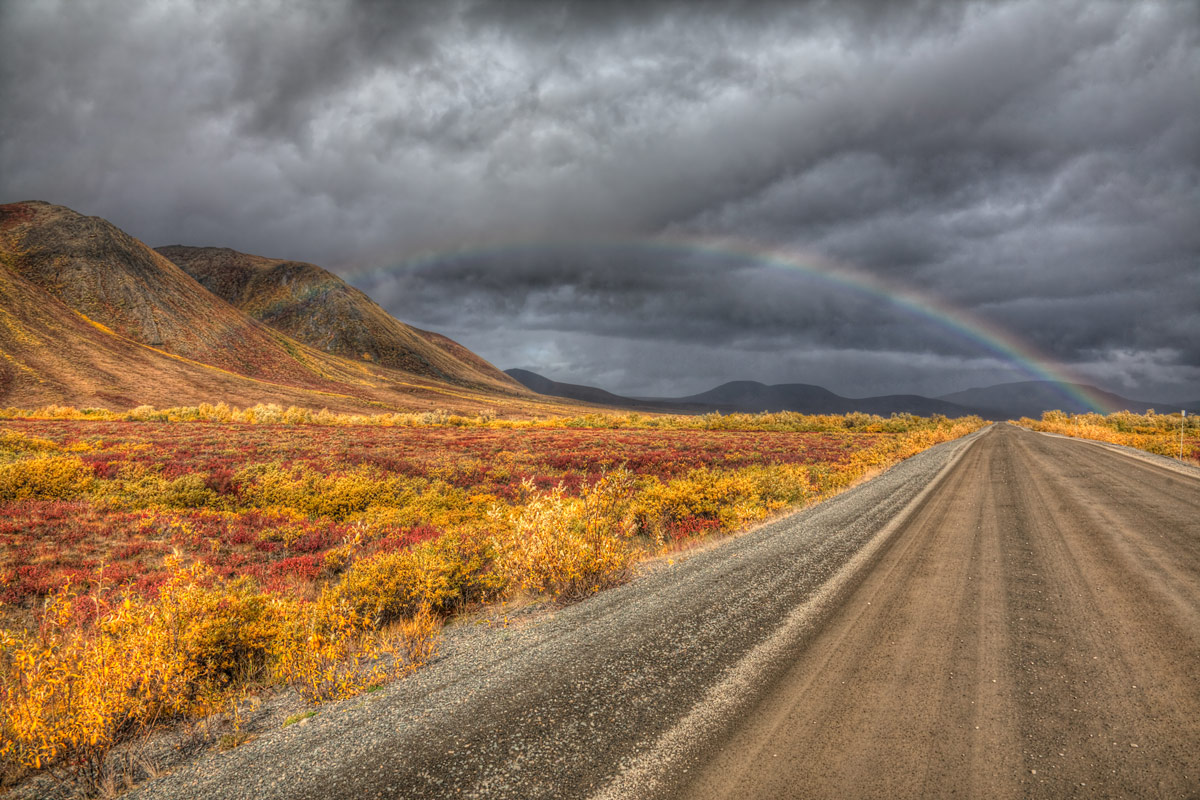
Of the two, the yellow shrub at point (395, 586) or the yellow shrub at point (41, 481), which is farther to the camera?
the yellow shrub at point (41, 481)

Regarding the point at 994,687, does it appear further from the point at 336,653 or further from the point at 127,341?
the point at 127,341

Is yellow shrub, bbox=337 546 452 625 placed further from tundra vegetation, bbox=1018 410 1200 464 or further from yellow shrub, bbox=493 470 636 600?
tundra vegetation, bbox=1018 410 1200 464

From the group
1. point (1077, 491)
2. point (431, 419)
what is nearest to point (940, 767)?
point (1077, 491)

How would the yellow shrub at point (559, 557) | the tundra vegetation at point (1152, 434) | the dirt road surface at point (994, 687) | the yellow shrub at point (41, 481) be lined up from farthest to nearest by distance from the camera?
the tundra vegetation at point (1152, 434) → the yellow shrub at point (41, 481) → the yellow shrub at point (559, 557) → the dirt road surface at point (994, 687)

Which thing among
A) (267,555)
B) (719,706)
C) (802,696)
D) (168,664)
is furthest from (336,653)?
(267,555)

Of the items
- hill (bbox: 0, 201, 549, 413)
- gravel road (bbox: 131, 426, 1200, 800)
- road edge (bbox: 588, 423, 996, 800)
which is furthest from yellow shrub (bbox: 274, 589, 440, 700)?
hill (bbox: 0, 201, 549, 413)

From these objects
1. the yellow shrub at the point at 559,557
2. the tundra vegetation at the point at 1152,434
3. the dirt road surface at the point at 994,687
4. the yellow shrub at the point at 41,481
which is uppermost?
the tundra vegetation at the point at 1152,434

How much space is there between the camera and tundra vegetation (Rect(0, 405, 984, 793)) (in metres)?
4.65

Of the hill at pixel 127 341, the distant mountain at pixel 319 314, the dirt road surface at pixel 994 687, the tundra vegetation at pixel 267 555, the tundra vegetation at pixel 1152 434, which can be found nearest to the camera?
the dirt road surface at pixel 994 687

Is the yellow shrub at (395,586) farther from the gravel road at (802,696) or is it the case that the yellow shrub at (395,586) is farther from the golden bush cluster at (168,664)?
the gravel road at (802,696)

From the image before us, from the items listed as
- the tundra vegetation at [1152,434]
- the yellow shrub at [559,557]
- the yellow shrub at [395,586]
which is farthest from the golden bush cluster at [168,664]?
the tundra vegetation at [1152,434]

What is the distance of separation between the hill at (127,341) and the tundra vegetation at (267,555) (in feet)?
172

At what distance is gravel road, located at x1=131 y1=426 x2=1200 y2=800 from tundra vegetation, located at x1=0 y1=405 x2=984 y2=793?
1.00 m

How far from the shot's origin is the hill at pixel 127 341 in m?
64.3
